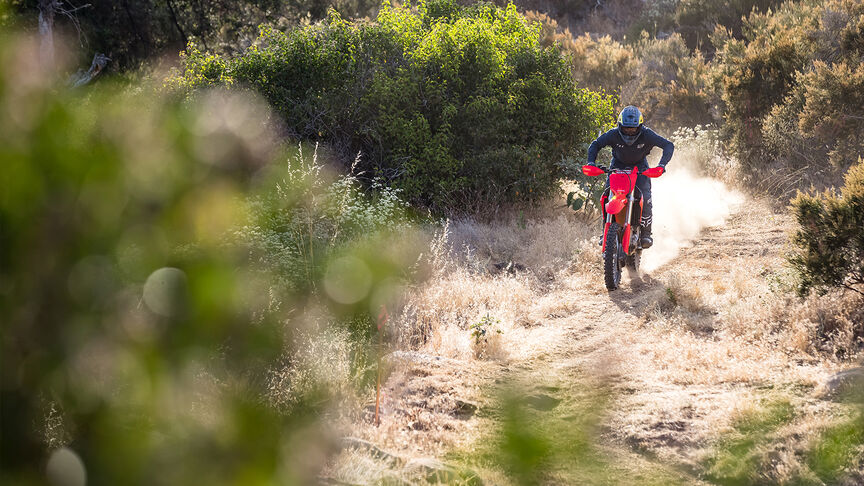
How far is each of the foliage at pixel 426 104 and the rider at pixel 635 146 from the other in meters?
3.06

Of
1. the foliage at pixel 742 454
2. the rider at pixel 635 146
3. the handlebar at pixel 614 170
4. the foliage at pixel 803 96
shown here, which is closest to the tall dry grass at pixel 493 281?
the rider at pixel 635 146

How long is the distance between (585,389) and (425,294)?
289cm

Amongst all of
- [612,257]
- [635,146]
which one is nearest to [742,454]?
[612,257]

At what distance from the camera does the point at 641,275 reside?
8.45 meters

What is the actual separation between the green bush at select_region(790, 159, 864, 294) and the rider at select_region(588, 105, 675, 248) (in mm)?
2296

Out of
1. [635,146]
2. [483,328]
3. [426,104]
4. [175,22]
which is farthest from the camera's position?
[175,22]

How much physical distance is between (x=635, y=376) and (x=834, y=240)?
1875 mm

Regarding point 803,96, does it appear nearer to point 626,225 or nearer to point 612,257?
point 626,225

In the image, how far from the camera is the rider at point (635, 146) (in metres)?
7.77

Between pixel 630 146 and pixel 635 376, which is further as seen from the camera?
pixel 630 146

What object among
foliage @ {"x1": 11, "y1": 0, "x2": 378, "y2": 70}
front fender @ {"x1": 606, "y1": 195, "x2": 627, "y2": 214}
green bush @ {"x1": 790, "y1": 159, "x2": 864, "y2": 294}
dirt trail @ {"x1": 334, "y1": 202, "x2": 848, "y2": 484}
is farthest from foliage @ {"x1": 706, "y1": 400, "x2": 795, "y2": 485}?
foliage @ {"x1": 11, "y1": 0, "x2": 378, "y2": 70}

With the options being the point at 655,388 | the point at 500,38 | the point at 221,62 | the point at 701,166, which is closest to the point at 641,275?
the point at 655,388

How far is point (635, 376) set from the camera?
5191mm

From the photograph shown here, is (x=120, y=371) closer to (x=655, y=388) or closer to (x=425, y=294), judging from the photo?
(x=655, y=388)
